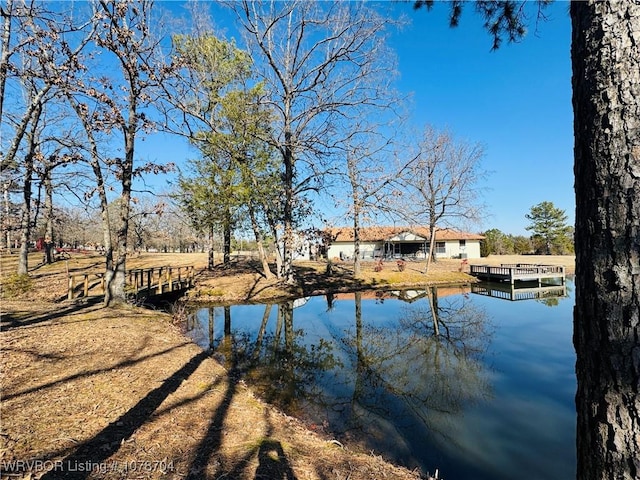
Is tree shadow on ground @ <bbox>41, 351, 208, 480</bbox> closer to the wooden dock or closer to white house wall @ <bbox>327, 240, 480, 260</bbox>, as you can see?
the wooden dock

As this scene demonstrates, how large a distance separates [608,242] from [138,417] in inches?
189

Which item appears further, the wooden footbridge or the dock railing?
the dock railing

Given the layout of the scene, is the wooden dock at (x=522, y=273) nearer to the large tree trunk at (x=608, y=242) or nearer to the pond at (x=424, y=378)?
the pond at (x=424, y=378)

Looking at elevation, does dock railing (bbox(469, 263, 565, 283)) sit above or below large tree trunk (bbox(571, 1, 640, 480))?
below

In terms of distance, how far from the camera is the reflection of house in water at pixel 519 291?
20.0 m

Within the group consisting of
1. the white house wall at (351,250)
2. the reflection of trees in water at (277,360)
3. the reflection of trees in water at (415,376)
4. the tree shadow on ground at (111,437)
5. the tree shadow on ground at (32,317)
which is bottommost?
the reflection of trees in water at (415,376)

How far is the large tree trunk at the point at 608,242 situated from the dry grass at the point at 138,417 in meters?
2.61

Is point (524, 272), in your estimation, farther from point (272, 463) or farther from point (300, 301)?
point (272, 463)

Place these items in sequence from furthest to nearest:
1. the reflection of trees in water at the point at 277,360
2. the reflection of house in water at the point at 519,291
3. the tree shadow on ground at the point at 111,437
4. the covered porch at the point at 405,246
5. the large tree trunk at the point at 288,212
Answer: the covered porch at the point at 405,246 → the reflection of house in water at the point at 519,291 → the large tree trunk at the point at 288,212 → the reflection of trees in water at the point at 277,360 → the tree shadow on ground at the point at 111,437

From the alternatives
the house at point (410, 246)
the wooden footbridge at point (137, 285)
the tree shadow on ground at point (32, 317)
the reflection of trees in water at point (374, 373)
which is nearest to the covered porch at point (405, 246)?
the house at point (410, 246)

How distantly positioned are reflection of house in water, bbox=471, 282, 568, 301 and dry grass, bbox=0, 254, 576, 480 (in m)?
18.7

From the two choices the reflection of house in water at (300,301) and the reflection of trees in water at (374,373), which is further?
the reflection of house in water at (300,301)

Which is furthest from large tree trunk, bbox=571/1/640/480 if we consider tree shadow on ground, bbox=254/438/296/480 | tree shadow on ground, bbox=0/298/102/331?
tree shadow on ground, bbox=0/298/102/331

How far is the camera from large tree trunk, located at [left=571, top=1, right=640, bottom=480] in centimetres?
138
